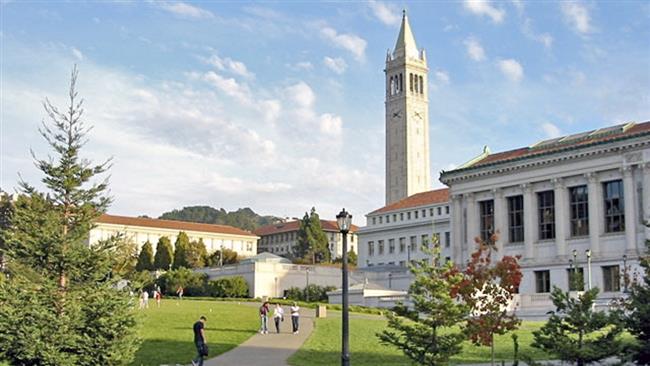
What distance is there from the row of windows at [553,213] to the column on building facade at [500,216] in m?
0.53

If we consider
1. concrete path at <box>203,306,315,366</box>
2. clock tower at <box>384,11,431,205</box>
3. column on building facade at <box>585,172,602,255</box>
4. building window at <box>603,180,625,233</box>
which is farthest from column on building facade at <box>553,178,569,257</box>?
clock tower at <box>384,11,431,205</box>

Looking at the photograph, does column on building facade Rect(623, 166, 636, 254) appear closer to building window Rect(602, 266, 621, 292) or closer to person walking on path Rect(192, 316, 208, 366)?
building window Rect(602, 266, 621, 292)

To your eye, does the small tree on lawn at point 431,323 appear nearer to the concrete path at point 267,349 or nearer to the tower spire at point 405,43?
the concrete path at point 267,349

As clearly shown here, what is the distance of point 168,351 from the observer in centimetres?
3506

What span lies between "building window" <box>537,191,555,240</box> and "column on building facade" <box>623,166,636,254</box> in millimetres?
7621

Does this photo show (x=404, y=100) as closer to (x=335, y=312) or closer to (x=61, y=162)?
(x=335, y=312)

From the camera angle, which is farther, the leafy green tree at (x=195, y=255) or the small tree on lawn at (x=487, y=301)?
the leafy green tree at (x=195, y=255)

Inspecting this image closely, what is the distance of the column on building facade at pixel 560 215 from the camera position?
7044 cm

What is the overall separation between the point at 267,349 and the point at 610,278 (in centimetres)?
3942

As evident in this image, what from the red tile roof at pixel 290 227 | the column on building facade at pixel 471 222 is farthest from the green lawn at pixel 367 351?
the red tile roof at pixel 290 227

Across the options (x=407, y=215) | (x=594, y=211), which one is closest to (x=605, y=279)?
(x=594, y=211)

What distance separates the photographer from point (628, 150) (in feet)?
215

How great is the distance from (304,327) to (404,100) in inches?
4565

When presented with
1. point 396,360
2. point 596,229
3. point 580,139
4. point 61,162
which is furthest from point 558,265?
point 61,162
